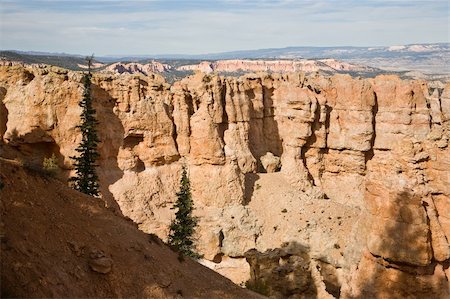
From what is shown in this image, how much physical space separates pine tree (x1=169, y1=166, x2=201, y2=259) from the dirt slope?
15.9 meters

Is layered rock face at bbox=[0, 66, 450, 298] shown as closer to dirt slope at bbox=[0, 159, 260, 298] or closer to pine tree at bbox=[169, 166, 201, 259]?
pine tree at bbox=[169, 166, 201, 259]

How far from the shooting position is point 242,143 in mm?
46156

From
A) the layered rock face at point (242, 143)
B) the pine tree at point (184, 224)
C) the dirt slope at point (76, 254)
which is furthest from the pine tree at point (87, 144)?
the dirt slope at point (76, 254)

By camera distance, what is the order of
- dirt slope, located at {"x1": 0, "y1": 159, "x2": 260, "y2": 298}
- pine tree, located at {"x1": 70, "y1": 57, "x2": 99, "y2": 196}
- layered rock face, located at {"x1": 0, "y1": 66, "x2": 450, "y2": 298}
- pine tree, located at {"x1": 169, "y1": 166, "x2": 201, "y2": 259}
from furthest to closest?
layered rock face, located at {"x1": 0, "y1": 66, "x2": 450, "y2": 298} < pine tree, located at {"x1": 70, "y1": 57, "x2": 99, "y2": 196} < pine tree, located at {"x1": 169, "y1": 166, "x2": 201, "y2": 259} < dirt slope, located at {"x1": 0, "y1": 159, "x2": 260, "y2": 298}

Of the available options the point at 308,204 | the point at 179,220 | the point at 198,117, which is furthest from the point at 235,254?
the point at 198,117

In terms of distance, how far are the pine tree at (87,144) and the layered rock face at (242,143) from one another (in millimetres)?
1254

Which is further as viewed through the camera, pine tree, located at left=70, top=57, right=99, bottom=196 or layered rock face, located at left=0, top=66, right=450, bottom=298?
layered rock face, located at left=0, top=66, right=450, bottom=298

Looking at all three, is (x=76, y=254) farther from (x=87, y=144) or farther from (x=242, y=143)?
(x=242, y=143)

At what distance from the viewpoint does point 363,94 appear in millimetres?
46750

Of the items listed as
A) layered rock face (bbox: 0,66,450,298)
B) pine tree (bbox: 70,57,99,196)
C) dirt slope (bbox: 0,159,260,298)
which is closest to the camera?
dirt slope (bbox: 0,159,260,298)

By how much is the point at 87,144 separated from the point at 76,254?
22688 millimetres

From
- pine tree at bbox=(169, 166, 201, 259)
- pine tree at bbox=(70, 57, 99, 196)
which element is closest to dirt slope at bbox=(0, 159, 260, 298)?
pine tree at bbox=(169, 166, 201, 259)

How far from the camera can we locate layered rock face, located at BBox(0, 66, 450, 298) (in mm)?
37625


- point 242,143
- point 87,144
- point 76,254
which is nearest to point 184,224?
point 87,144
